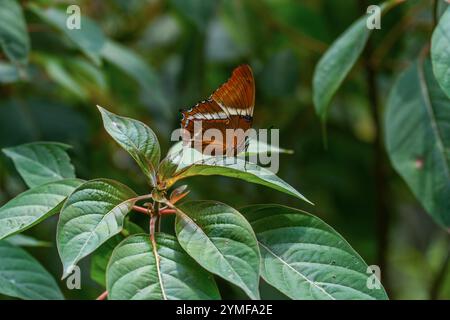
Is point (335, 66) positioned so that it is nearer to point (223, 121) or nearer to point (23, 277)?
point (223, 121)

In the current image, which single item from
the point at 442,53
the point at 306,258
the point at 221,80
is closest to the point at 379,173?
the point at 442,53

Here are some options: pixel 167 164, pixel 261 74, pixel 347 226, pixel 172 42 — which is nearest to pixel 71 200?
pixel 167 164

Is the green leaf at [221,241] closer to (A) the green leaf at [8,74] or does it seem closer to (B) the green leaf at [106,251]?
(B) the green leaf at [106,251]

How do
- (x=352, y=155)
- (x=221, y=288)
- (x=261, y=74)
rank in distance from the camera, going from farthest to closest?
(x=352, y=155) < (x=261, y=74) < (x=221, y=288)

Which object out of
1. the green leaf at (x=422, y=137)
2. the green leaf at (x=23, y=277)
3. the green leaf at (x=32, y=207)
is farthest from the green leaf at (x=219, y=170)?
the green leaf at (x=422, y=137)

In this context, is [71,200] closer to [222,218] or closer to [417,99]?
[222,218]
